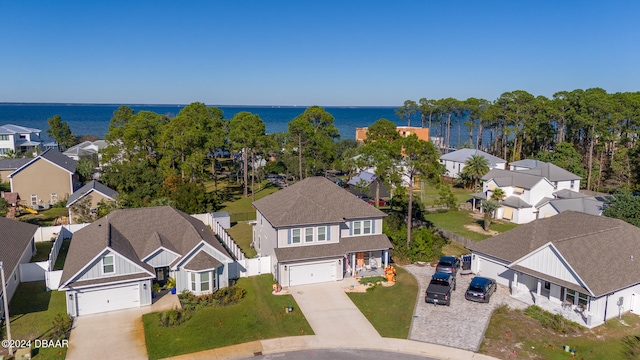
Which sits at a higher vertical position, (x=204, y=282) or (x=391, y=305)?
(x=204, y=282)

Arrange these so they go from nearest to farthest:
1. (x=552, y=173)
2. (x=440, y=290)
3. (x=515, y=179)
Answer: (x=440, y=290) → (x=515, y=179) → (x=552, y=173)

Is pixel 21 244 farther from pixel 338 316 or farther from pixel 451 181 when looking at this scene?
pixel 451 181

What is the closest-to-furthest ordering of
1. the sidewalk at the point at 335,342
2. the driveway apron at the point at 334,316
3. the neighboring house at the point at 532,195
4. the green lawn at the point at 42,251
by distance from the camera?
the sidewalk at the point at 335,342, the driveway apron at the point at 334,316, the green lawn at the point at 42,251, the neighboring house at the point at 532,195

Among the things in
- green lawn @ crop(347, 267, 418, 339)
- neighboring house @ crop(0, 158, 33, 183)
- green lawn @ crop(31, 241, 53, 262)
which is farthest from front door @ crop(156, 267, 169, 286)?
neighboring house @ crop(0, 158, 33, 183)

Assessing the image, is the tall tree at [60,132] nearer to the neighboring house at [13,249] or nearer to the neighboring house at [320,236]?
the neighboring house at [13,249]

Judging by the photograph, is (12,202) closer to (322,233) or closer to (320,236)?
(320,236)

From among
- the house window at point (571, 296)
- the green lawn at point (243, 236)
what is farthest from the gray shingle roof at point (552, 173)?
the green lawn at point (243, 236)

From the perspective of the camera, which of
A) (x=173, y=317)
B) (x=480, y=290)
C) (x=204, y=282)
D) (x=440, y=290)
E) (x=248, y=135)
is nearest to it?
(x=173, y=317)

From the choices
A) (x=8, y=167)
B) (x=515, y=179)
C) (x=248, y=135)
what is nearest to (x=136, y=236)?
(x=248, y=135)
